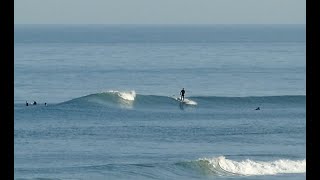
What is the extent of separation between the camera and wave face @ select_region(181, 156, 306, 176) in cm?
2161

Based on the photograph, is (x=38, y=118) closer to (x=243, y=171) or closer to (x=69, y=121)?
(x=69, y=121)

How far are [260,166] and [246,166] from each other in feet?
1.22

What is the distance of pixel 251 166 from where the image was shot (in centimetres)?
2264

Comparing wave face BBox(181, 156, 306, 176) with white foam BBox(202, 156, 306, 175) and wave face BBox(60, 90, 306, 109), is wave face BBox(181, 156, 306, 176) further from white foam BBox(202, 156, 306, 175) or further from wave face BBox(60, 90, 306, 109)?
wave face BBox(60, 90, 306, 109)

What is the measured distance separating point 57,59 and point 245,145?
44563 millimetres

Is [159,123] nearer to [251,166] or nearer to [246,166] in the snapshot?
[246,166]

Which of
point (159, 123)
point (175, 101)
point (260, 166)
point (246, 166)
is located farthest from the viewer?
point (175, 101)

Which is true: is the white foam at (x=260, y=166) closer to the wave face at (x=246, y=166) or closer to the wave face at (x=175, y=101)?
the wave face at (x=246, y=166)

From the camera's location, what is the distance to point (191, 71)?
60531mm

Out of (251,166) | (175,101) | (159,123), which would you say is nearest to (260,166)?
(251,166)

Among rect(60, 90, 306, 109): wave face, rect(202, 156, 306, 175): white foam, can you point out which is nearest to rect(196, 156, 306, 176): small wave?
rect(202, 156, 306, 175): white foam

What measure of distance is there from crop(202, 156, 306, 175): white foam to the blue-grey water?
1.2 inches

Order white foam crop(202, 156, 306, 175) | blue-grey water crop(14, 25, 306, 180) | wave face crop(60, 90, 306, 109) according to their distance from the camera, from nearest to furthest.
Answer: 1. white foam crop(202, 156, 306, 175)
2. blue-grey water crop(14, 25, 306, 180)
3. wave face crop(60, 90, 306, 109)
